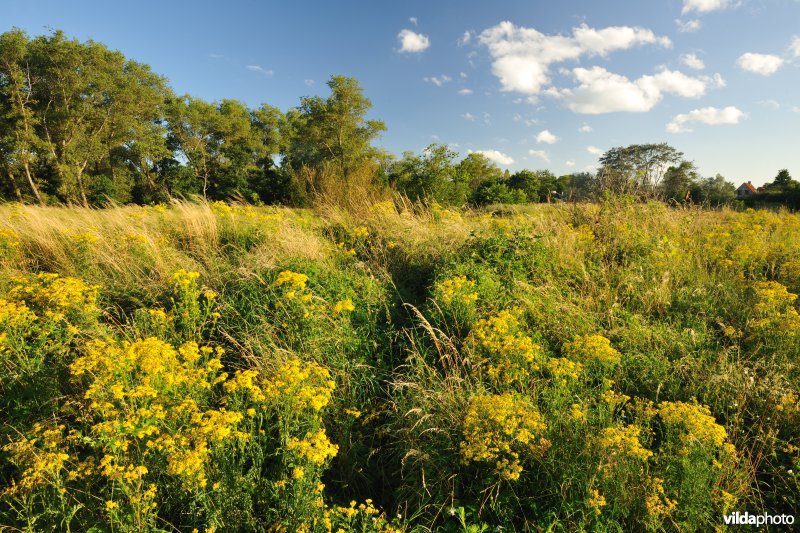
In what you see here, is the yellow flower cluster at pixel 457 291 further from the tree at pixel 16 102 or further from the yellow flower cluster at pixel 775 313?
the tree at pixel 16 102

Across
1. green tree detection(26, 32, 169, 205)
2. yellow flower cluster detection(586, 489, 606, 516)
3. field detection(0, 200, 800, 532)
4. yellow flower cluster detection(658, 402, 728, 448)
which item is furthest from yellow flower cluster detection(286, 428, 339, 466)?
green tree detection(26, 32, 169, 205)

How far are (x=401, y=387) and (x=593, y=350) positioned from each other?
1506 millimetres

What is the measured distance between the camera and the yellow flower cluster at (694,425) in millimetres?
2066

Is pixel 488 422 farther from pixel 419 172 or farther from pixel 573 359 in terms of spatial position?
pixel 419 172

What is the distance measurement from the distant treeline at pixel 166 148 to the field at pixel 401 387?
413 centimetres

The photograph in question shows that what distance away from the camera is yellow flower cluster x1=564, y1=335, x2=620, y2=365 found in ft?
9.20

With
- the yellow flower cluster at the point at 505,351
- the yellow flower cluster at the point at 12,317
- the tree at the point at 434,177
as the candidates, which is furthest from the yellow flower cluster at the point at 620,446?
the tree at the point at 434,177

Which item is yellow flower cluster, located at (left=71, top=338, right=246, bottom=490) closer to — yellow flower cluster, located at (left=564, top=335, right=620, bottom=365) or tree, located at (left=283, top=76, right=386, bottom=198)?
yellow flower cluster, located at (left=564, top=335, right=620, bottom=365)

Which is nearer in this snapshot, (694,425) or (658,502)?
(658,502)

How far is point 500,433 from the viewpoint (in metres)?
2.27

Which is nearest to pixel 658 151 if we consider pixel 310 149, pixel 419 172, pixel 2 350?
pixel 310 149

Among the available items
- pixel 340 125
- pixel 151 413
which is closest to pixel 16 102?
pixel 340 125

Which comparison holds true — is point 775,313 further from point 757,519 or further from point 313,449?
point 313,449

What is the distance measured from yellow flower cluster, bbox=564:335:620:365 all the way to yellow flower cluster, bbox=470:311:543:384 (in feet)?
0.90
